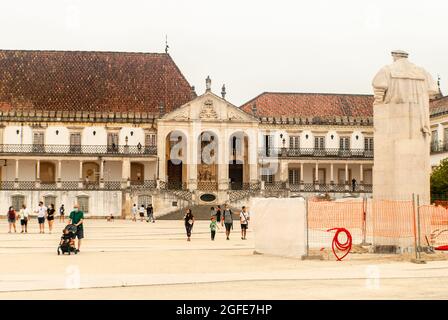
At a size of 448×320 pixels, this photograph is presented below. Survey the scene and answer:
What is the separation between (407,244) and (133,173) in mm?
42801

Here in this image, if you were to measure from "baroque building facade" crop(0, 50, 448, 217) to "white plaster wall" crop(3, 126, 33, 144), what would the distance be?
8cm

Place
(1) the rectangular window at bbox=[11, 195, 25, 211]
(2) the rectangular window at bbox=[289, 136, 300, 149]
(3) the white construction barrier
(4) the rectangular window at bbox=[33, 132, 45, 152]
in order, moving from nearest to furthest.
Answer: (3) the white construction barrier, (1) the rectangular window at bbox=[11, 195, 25, 211], (4) the rectangular window at bbox=[33, 132, 45, 152], (2) the rectangular window at bbox=[289, 136, 300, 149]

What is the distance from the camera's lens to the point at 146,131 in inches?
2388

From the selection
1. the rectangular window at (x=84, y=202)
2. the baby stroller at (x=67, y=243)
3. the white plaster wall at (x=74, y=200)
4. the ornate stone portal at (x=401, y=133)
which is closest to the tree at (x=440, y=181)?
the white plaster wall at (x=74, y=200)

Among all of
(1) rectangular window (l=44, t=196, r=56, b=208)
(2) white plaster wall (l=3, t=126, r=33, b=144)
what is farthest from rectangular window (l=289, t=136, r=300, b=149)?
(2) white plaster wall (l=3, t=126, r=33, b=144)

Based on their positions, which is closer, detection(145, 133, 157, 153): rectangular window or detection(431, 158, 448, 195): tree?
detection(431, 158, 448, 195): tree

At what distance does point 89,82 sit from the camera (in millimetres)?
62000

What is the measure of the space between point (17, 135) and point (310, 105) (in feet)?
84.5

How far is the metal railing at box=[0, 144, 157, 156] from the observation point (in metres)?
58.7

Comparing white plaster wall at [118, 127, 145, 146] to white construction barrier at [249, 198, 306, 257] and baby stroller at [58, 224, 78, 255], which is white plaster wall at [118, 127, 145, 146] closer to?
white construction barrier at [249, 198, 306, 257]

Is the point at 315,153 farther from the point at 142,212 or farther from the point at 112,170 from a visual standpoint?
the point at 142,212

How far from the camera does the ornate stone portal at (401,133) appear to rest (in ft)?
67.3

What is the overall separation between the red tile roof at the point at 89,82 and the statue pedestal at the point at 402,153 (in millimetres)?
41424

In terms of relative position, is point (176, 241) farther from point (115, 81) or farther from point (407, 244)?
point (115, 81)
